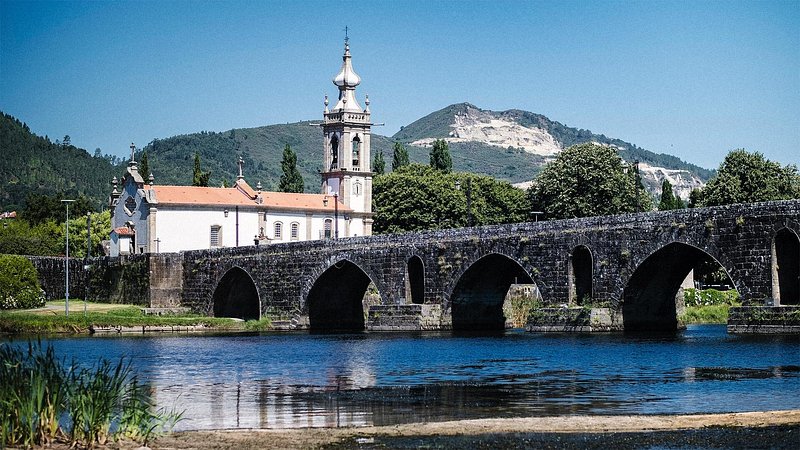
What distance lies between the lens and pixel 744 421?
2636cm

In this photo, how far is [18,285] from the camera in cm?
8769

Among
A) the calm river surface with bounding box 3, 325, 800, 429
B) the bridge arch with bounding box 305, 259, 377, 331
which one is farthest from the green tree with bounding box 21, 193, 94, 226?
the calm river surface with bounding box 3, 325, 800, 429

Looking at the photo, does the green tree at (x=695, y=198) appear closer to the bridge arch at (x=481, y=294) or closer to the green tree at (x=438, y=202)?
the green tree at (x=438, y=202)

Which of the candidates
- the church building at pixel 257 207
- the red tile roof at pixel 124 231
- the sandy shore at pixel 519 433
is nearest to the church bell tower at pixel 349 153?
the church building at pixel 257 207

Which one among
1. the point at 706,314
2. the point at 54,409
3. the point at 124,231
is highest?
the point at 124,231

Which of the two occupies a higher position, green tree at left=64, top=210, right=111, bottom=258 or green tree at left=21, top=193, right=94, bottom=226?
green tree at left=21, top=193, right=94, bottom=226

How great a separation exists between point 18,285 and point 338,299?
22.1m

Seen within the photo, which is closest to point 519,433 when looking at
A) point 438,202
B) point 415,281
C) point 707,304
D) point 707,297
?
point 415,281

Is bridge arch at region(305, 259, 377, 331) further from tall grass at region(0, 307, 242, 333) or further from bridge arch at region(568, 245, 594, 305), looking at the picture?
bridge arch at region(568, 245, 594, 305)

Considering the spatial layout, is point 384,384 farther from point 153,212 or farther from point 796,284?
point 153,212

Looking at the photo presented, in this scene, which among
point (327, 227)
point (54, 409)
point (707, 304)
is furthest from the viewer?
point (327, 227)

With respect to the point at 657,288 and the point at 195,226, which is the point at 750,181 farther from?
the point at 195,226

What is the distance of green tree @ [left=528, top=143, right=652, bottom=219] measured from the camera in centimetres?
10300

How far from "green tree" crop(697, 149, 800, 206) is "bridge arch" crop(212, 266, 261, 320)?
1354 inches
